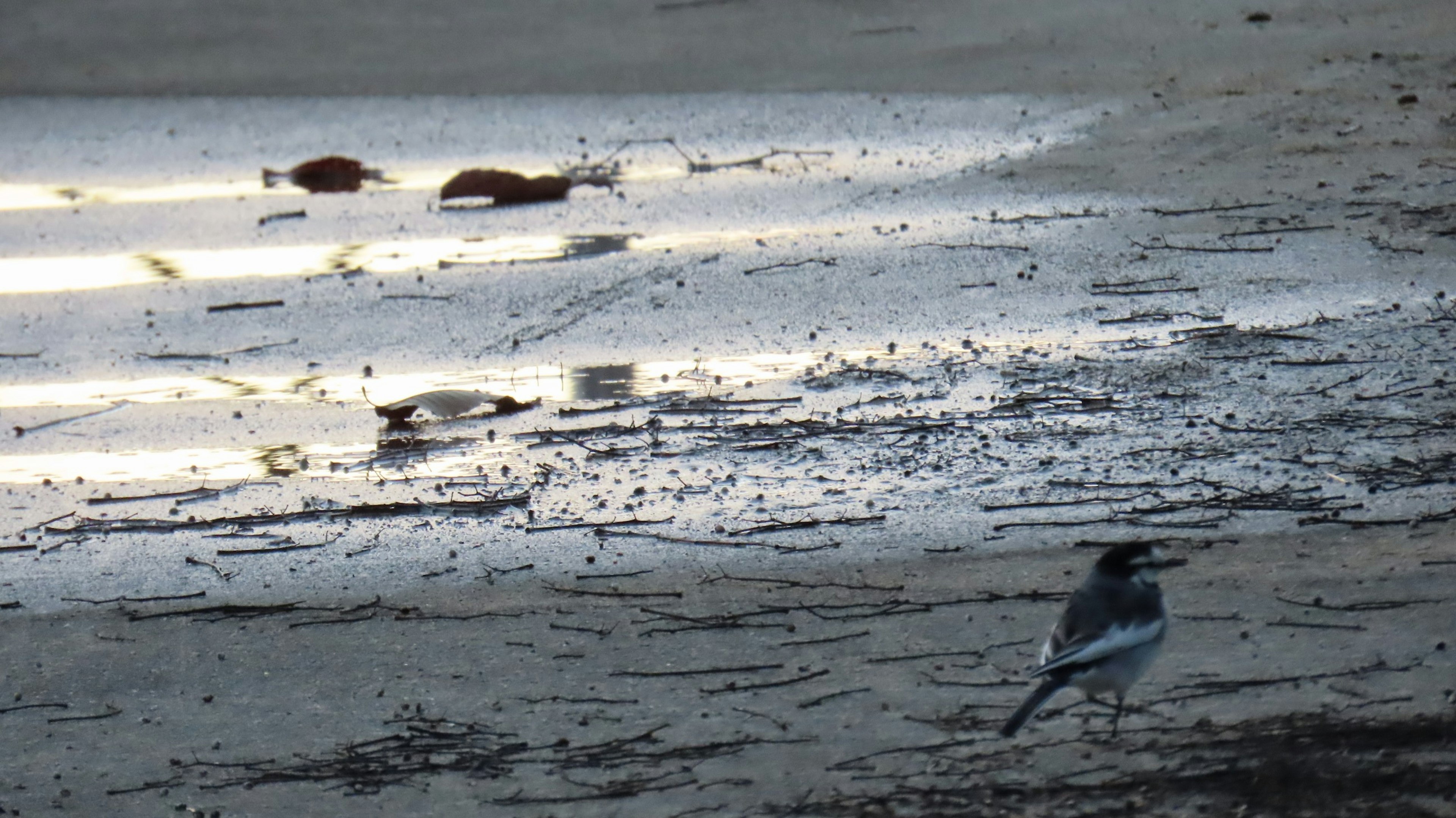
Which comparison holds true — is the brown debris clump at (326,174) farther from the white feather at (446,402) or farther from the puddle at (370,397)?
the white feather at (446,402)

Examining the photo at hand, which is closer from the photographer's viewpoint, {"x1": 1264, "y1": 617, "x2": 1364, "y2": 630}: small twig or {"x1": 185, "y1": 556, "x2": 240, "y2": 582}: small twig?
{"x1": 1264, "y1": 617, "x2": 1364, "y2": 630}: small twig

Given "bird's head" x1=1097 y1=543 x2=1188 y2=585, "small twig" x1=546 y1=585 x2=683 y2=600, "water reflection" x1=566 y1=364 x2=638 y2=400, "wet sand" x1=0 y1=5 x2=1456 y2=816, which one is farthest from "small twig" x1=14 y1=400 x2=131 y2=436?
"bird's head" x1=1097 y1=543 x2=1188 y2=585

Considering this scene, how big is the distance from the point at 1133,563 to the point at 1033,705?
2.02ft

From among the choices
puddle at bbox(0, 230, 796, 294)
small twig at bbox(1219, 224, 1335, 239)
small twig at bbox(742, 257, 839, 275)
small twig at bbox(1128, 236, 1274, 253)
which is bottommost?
small twig at bbox(1128, 236, 1274, 253)

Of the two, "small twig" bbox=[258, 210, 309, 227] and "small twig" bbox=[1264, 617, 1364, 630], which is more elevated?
"small twig" bbox=[258, 210, 309, 227]

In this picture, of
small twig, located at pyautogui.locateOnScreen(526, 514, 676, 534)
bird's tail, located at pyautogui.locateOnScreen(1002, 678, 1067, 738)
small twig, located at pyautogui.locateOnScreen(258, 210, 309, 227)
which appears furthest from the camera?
small twig, located at pyautogui.locateOnScreen(258, 210, 309, 227)

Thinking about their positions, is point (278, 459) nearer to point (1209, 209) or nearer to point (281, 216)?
point (281, 216)

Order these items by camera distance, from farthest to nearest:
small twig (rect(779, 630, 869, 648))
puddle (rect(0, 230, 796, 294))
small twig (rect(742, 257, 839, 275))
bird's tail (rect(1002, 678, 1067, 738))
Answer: puddle (rect(0, 230, 796, 294))
small twig (rect(742, 257, 839, 275))
small twig (rect(779, 630, 869, 648))
bird's tail (rect(1002, 678, 1067, 738))

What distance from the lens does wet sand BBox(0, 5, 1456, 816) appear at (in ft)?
14.7

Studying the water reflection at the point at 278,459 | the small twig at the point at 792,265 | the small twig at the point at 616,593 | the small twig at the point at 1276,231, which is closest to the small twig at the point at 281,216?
the small twig at the point at 792,265

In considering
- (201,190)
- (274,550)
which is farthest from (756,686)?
(201,190)

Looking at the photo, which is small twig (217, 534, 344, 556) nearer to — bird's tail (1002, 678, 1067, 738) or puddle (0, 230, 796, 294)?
bird's tail (1002, 678, 1067, 738)

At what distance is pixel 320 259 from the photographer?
380 inches

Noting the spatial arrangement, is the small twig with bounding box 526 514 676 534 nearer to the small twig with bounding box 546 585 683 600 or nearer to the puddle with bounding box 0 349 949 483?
the small twig with bounding box 546 585 683 600
